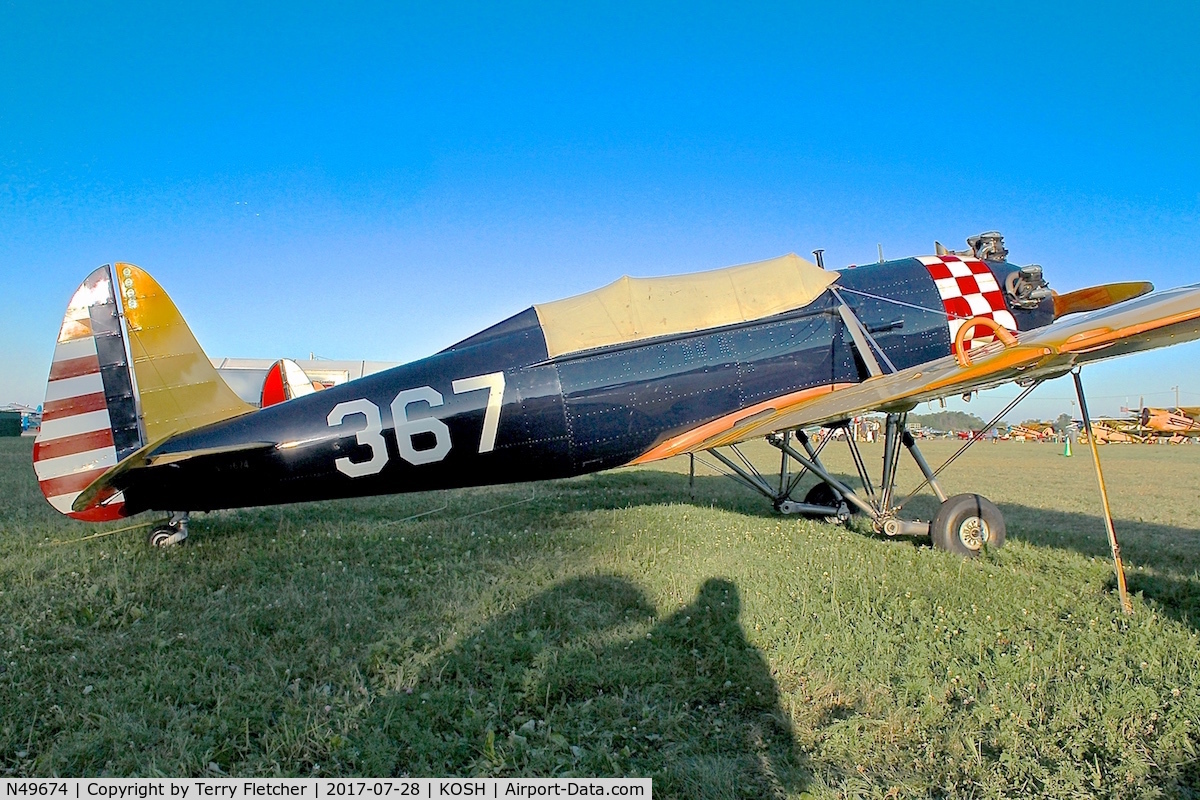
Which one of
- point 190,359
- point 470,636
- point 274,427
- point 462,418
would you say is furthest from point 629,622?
point 190,359

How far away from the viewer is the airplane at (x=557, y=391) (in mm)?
4926

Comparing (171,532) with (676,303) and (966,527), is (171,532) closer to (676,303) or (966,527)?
(676,303)

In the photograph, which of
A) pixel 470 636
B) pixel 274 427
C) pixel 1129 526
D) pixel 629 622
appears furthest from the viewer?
pixel 1129 526

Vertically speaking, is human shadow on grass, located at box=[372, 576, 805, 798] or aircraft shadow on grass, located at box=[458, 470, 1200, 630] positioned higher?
human shadow on grass, located at box=[372, 576, 805, 798]

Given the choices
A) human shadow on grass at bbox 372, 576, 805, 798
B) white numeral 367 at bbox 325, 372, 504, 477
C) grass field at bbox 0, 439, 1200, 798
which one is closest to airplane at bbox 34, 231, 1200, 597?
white numeral 367 at bbox 325, 372, 504, 477

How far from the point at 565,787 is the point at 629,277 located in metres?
4.34

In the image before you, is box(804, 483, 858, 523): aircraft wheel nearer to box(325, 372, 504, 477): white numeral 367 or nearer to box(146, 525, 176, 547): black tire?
box(325, 372, 504, 477): white numeral 367

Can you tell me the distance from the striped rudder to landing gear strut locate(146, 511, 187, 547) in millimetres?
742

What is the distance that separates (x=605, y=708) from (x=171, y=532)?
4.65 metres

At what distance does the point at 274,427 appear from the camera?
197 inches

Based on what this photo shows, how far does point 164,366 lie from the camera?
5.35 meters

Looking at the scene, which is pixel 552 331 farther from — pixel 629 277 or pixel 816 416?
pixel 816 416

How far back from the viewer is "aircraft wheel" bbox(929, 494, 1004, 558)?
567cm

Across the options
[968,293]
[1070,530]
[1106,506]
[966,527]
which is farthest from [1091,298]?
[1106,506]
